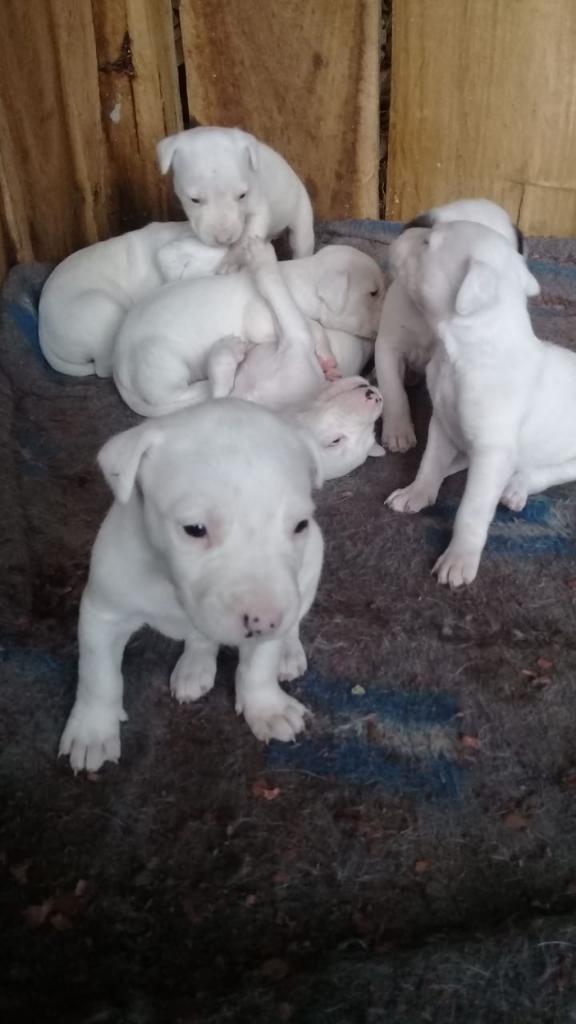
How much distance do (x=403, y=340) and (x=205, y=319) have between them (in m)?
0.75

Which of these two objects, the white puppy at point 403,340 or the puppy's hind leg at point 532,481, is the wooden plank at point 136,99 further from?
the puppy's hind leg at point 532,481

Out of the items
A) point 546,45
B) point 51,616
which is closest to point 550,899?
point 51,616

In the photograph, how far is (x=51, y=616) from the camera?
256cm

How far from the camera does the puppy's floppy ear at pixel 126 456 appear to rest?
6.00ft

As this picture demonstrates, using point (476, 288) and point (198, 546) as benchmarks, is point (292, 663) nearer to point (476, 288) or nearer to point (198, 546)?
point (198, 546)

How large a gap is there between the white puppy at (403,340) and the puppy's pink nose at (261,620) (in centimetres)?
188

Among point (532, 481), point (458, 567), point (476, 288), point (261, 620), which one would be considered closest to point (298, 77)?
point (476, 288)

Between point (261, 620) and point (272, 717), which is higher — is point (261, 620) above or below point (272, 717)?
above

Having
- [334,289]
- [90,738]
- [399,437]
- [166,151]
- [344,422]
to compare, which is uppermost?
[166,151]

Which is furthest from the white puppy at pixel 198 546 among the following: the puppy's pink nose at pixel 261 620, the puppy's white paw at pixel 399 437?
the puppy's white paw at pixel 399 437

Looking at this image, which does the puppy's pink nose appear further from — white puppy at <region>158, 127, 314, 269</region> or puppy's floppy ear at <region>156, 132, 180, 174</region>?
puppy's floppy ear at <region>156, 132, 180, 174</region>

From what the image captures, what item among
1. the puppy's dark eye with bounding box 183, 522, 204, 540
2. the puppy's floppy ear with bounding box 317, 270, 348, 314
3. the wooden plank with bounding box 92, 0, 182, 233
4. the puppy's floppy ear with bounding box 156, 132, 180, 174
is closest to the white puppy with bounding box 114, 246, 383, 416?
the puppy's floppy ear with bounding box 317, 270, 348, 314

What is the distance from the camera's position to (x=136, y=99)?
14.6 ft

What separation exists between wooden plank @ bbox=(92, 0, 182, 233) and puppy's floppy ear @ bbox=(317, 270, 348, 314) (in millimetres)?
1373
